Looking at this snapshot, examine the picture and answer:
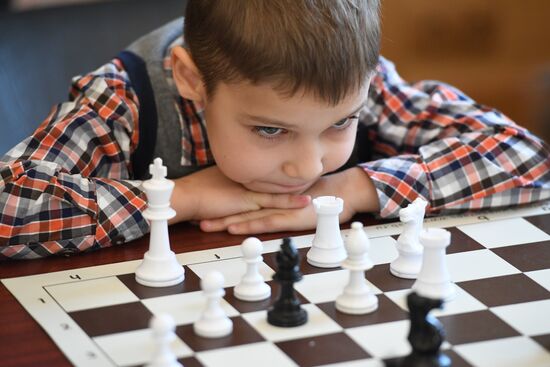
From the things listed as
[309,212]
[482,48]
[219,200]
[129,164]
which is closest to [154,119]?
[129,164]

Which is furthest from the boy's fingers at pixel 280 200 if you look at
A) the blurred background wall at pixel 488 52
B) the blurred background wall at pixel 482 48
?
the blurred background wall at pixel 488 52

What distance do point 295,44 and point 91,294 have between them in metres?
0.46

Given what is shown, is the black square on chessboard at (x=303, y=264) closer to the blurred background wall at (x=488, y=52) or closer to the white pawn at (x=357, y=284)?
the white pawn at (x=357, y=284)

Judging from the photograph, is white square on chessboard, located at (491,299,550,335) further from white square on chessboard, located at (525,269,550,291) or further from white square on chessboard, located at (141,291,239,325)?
white square on chessboard, located at (141,291,239,325)

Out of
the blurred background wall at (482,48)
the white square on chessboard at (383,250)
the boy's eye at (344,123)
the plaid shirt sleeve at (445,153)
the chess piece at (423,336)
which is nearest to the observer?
the chess piece at (423,336)

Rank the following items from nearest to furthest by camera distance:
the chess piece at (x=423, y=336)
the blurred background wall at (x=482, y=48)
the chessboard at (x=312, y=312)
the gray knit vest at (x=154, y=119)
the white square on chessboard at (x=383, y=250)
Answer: the chess piece at (x=423, y=336), the chessboard at (x=312, y=312), the white square on chessboard at (x=383, y=250), the gray knit vest at (x=154, y=119), the blurred background wall at (x=482, y=48)

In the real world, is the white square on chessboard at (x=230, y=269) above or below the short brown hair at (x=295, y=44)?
below

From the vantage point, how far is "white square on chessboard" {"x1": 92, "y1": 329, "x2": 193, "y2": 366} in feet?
3.55

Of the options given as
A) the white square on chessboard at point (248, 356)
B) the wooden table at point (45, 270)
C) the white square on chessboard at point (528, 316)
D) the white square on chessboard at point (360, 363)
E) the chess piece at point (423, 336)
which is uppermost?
the chess piece at point (423, 336)

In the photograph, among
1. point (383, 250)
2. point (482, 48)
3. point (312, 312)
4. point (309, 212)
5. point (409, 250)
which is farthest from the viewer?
point (482, 48)

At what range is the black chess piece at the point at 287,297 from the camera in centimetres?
117

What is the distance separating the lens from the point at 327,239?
4.54 ft

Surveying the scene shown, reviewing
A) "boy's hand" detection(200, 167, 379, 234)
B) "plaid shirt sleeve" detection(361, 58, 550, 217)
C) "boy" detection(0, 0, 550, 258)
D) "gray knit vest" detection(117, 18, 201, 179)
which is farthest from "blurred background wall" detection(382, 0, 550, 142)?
"boy's hand" detection(200, 167, 379, 234)

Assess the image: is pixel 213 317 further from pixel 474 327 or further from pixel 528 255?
pixel 528 255
